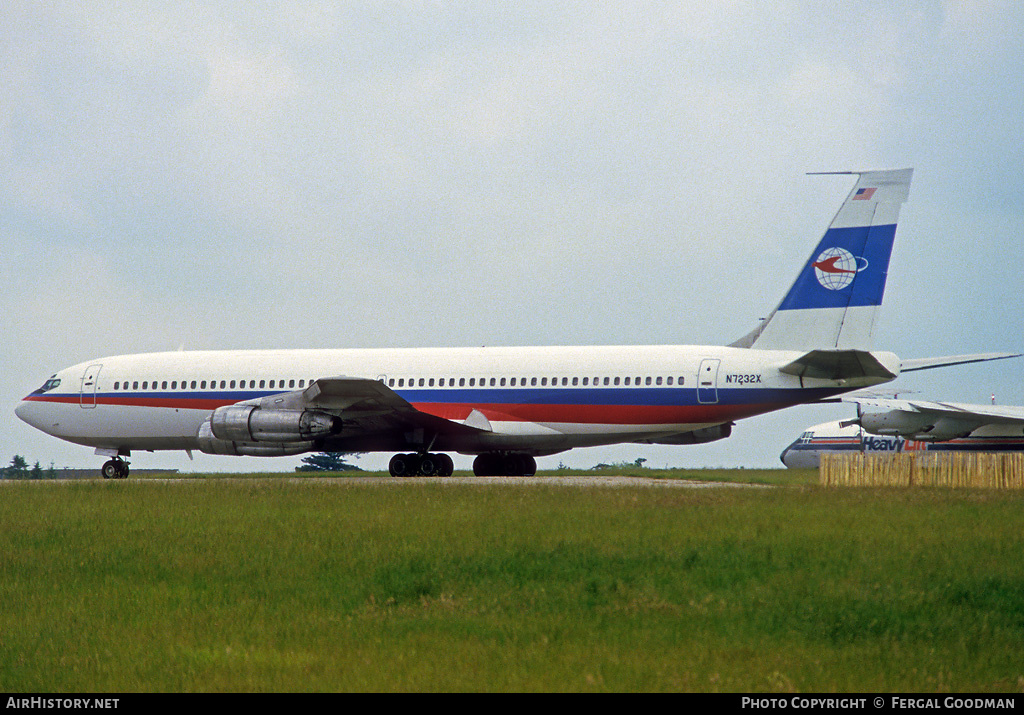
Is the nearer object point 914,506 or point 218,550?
point 218,550

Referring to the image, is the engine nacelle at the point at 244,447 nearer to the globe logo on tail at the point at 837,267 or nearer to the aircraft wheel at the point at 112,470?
the aircraft wheel at the point at 112,470

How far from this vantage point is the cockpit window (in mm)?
33781

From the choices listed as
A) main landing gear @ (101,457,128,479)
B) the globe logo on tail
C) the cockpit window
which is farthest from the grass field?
the cockpit window

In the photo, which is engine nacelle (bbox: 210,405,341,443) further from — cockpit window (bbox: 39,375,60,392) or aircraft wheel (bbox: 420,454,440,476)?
cockpit window (bbox: 39,375,60,392)

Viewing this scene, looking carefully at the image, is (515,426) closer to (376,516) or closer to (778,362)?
(778,362)

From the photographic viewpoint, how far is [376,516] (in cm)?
1728

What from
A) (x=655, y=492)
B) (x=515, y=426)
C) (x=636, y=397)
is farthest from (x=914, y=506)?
(x=515, y=426)

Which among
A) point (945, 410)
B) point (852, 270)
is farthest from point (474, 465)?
point (945, 410)

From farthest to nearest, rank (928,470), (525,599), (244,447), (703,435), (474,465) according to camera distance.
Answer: (474,465)
(703,435)
(244,447)
(928,470)
(525,599)

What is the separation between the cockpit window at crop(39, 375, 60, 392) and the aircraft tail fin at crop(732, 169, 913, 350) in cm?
2137

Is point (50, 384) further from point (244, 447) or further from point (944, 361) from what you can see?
point (944, 361)

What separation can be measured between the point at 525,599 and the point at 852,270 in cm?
1693

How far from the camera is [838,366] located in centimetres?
2464

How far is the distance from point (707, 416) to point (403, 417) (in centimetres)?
764
